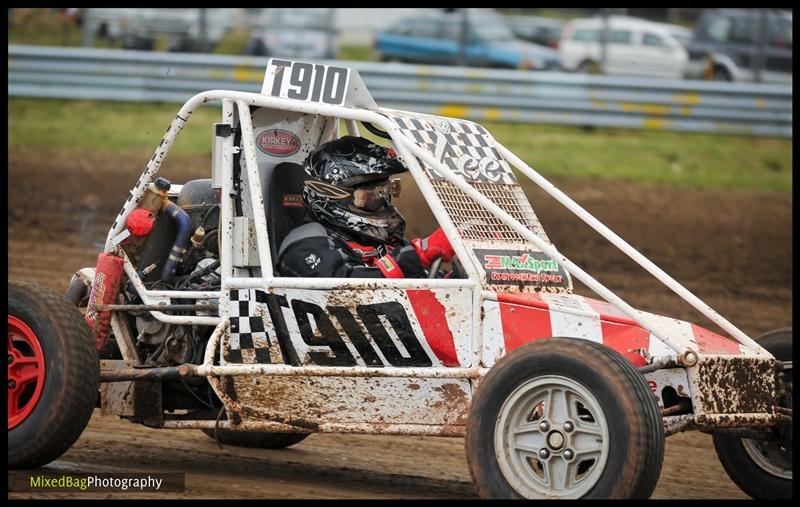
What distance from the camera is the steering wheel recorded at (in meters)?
5.61

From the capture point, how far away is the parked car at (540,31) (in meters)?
19.5

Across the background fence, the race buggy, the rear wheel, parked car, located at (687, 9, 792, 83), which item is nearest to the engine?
the race buggy

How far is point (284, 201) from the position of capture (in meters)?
6.05

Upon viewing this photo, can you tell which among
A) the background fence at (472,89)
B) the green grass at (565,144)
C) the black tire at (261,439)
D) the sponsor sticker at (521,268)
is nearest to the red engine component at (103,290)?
the black tire at (261,439)

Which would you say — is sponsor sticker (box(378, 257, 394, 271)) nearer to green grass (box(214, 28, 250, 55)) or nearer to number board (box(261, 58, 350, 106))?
number board (box(261, 58, 350, 106))

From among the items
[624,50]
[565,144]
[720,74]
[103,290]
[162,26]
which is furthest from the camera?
[624,50]

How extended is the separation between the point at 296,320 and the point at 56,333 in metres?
1.07

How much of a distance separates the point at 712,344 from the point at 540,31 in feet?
50.0

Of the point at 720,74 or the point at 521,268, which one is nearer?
the point at 521,268

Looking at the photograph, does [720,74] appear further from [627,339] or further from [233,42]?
[627,339]

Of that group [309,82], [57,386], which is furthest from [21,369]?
[309,82]

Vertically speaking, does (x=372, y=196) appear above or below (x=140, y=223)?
above
